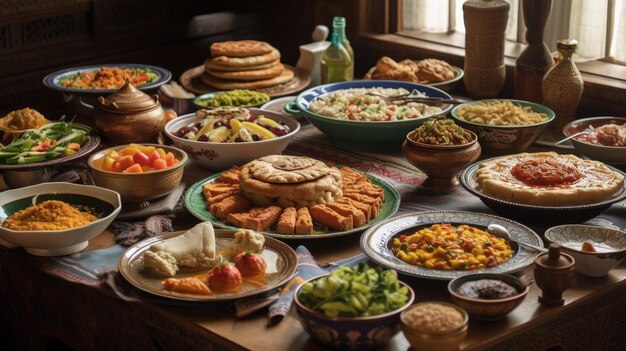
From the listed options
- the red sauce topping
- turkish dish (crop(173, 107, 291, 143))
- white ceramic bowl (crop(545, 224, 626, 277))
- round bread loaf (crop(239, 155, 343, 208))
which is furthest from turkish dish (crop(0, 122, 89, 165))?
white ceramic bowl (crop(545, 224, 626, 277))

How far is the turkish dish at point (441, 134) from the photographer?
119 inches

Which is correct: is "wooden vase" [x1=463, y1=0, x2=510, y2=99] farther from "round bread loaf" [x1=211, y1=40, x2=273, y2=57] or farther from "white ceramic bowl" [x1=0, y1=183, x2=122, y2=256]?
"white ceramic bowl" [x1=0, y1=183, x2=122, y2=256]

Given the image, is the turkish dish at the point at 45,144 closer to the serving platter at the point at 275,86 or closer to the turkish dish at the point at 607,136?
the serving platter at the point at 275,86

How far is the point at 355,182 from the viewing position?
9.94 feet

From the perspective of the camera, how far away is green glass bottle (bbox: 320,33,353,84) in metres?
3.99

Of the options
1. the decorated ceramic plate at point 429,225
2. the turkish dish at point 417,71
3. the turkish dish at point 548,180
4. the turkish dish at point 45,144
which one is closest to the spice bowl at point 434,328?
the decorated ceramic plate at point 429,225

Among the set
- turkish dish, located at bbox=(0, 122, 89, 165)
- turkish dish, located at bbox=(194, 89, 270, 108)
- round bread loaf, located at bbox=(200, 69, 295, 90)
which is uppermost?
round bread loaf, located at bbox=(200, 69, 295, 90)

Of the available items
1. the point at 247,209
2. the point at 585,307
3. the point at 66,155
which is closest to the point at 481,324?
the point at 585,307

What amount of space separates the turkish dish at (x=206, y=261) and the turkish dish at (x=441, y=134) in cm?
74

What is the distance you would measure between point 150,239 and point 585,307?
1.16 metres

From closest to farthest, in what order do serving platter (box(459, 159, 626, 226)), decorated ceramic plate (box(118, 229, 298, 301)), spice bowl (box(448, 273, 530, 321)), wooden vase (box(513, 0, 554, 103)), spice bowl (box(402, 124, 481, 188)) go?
spice bowl (box(448, 273, 530, 321)) < decorated ceramic plate (box(118, 229, 298, 301)) < serving platter (box(459, 159, 626, 226)) < spice bowl (box(402, 124, 481, 188)) < wooden vase (box(513, 0, 554, 103))

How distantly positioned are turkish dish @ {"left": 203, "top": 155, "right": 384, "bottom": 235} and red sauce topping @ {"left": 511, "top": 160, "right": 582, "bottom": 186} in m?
0.43

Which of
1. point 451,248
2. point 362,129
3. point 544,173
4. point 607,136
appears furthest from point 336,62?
point 451,248

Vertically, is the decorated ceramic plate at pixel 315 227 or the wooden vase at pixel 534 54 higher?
the wooden vase at pixel 534 54
